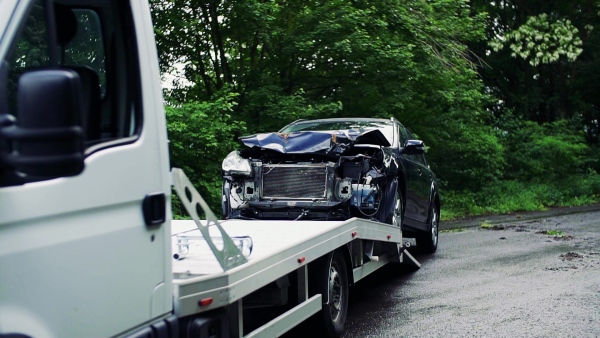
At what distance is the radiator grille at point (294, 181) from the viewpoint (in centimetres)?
812

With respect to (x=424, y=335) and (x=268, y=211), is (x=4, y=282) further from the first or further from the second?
(x=268, y=211)

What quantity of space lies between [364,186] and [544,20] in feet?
56.5

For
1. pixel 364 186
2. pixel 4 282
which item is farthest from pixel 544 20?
pixel 4 282

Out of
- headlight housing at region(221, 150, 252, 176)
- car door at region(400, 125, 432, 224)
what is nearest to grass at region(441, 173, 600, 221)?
car door at region(400, 125, 432, 224)

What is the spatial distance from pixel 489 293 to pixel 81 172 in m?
5.87

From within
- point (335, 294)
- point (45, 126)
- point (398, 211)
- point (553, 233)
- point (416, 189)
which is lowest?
point (553, 233)

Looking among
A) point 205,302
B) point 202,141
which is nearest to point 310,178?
point 205,302

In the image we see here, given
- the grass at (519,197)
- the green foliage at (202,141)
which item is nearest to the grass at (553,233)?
the grass at (519,197)

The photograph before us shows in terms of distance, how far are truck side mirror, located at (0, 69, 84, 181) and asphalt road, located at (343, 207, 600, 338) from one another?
4.16 m

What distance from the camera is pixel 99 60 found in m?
3.46

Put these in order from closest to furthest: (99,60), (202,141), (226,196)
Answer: (99,60) → (226,196) → (202,141)

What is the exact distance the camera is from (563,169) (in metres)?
23.3

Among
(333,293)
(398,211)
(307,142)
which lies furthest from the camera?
(398,211)

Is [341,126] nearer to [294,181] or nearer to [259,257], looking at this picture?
[294,181]
